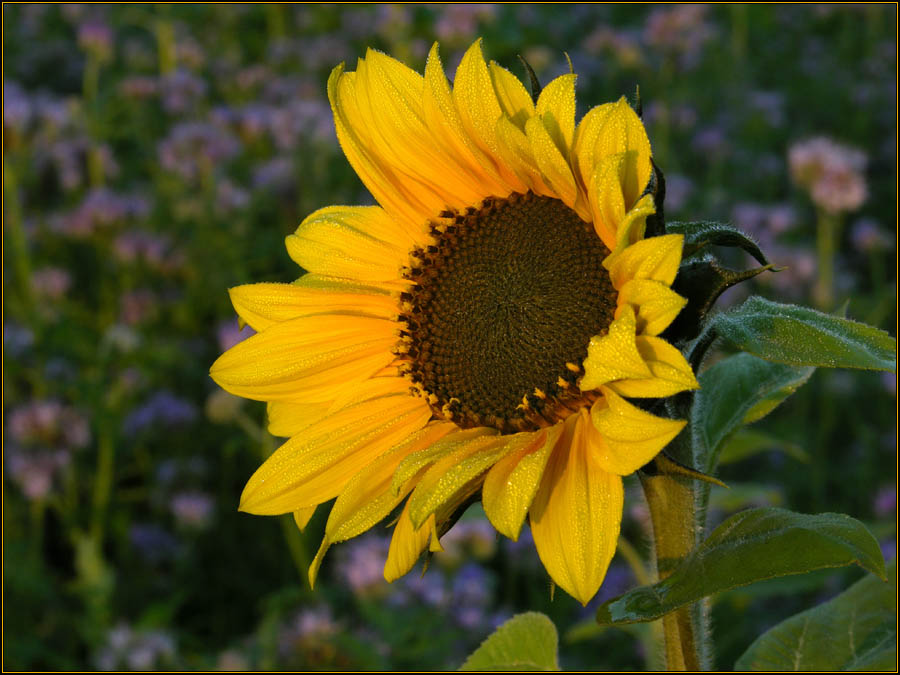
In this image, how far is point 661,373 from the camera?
85 cm

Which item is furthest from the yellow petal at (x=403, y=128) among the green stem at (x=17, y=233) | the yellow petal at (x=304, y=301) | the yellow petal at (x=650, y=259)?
the green stem at (x=17, y=233)

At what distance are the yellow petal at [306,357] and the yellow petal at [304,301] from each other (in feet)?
0.04

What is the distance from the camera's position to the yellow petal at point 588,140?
921 millimetres

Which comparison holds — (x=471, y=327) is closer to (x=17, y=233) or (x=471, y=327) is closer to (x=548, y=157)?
(x=548, y=157)

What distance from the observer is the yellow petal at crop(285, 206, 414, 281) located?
3.76 ft

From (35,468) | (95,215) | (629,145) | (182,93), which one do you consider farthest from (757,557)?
(182,93)

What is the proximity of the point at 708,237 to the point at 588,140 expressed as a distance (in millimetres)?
142

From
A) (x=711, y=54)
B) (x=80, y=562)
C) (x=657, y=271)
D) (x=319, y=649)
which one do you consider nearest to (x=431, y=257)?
(x=657, y=271)

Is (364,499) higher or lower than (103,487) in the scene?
higher

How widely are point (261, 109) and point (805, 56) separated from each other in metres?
3.29

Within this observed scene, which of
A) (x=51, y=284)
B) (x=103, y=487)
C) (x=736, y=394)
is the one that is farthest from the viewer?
(x=51, y=284)

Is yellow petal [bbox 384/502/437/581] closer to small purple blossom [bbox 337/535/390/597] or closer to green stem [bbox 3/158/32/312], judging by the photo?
small purple blossom [bbox 337/535/390/597]

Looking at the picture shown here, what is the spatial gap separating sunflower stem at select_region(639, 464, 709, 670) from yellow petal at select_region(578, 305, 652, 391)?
0.50 feet

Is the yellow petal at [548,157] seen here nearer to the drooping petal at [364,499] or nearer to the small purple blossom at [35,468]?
the drooping petal at [364,499]
